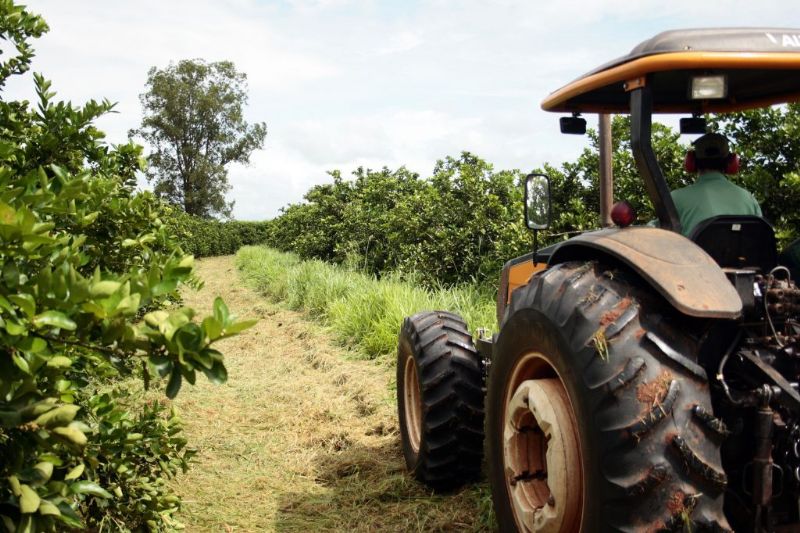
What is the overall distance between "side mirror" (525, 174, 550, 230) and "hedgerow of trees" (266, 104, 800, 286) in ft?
0.78

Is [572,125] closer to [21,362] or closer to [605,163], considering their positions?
[605,163]

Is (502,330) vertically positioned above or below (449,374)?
above

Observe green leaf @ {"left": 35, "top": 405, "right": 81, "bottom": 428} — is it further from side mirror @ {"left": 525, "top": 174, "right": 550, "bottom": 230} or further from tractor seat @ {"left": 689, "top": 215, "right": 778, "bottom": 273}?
side mirror @ {"left": 525, "top": 174, "right": 550, "bottom": 230}

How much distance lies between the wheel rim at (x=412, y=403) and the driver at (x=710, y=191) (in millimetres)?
1928

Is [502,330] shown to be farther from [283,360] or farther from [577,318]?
[283,360]

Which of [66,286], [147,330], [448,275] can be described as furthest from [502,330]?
[448,275]

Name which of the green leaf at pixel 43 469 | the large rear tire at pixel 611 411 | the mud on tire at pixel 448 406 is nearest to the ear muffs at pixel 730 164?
the large rear tire at pixel 611 411

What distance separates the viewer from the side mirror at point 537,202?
329 cm

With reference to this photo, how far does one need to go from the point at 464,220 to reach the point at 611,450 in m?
7.84

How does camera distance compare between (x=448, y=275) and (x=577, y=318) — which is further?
(x=448, y=275)

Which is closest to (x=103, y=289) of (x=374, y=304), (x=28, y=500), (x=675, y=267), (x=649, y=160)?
(x=28, y=500)

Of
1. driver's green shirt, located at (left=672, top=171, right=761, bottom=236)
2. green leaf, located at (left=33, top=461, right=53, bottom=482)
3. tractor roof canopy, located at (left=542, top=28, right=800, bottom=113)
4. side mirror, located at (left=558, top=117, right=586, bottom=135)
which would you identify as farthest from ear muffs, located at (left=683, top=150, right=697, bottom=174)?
green leaf, located at (left=33, top=461, right=53, bottom=482)

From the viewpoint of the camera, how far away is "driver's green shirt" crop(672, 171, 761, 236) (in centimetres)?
269

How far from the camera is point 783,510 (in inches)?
84.8
